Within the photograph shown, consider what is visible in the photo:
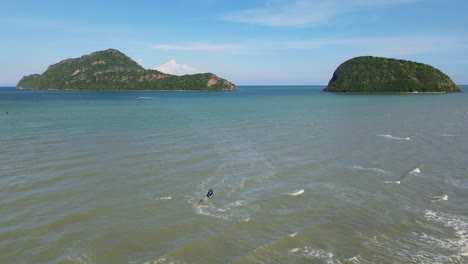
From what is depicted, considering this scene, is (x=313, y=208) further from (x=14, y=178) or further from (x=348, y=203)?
(x=14, y=178)

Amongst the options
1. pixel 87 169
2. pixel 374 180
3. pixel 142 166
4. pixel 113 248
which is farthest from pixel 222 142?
pixel 113 248

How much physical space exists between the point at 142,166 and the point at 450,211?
2192 centimetres

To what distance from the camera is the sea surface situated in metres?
16.1

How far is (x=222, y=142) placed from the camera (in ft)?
136

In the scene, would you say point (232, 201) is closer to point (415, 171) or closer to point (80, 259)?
point (80, 259)

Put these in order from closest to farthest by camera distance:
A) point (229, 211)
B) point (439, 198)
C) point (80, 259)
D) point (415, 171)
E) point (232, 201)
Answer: point (80, 259)
point (229, 211)
point (232, 201)
point (439, 198)
point (415, 171)

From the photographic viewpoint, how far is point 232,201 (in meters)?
22.2

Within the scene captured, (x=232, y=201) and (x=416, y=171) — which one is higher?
(x=416, y=171)

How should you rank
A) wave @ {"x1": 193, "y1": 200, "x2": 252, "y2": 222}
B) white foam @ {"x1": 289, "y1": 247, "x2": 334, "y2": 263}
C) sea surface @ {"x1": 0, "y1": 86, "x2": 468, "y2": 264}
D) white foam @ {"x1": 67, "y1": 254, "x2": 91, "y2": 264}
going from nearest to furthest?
white foam @ {"x1": 67, "y1": 254, "x2": 91, "y2": 264} → white foam @ {"x1": 289, "y1": 247, "x2": 334, "y2": 263} → sea surface @ {"x1": 0, "y1": 86, "x2": 468, "y2": 264} → wave @ {"x1": 193, "y1": 200, "x2": 252, "y2": 222}

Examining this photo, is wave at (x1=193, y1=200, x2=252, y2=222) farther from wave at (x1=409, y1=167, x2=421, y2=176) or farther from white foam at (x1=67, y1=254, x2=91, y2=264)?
wave at (x1=409, y1=167, x2=421, y2=176)

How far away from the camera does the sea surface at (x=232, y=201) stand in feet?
52.7

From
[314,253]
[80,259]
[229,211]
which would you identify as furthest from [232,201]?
[80,259]

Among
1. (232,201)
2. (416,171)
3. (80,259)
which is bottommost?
(80,259)

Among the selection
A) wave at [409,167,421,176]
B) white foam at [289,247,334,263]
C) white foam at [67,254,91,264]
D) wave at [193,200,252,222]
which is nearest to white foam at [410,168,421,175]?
wave at [409,167,421,176]
